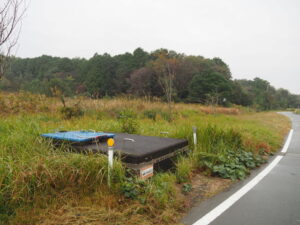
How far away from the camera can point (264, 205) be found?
3.01m

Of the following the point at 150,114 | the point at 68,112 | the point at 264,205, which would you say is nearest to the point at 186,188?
the point at 264,205

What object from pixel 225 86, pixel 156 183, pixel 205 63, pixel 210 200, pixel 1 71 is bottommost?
pixel 210 200

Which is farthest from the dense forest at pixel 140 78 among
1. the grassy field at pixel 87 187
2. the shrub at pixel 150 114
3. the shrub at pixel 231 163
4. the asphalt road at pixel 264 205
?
the asphalt road at pixel 264 205

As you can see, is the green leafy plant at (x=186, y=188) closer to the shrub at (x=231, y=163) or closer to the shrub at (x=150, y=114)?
the shrub at (x=231, y=163)

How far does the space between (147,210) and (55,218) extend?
3.46ft

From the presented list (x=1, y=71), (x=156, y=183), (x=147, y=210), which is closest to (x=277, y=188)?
(x=156, y=183)

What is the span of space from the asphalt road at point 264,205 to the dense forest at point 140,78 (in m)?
24.6

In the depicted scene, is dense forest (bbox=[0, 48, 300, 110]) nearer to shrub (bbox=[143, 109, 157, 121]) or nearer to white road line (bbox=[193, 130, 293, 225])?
shrub (bbox=[143, 109, 157, 121])

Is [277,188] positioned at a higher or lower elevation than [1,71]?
lower

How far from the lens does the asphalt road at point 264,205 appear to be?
259cm

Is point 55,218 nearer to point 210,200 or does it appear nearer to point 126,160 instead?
point 126,160

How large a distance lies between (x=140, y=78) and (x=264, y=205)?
132ft

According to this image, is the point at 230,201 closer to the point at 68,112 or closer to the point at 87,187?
the point at 87,187

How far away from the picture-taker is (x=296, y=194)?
3412 mm
